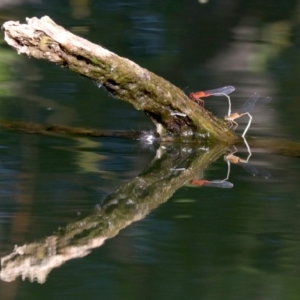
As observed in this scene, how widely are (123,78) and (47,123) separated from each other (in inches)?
24.1

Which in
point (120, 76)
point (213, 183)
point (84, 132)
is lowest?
point (84, 132)

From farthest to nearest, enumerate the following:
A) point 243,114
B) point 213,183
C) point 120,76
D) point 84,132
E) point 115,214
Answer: point 243,114 < point 84,132 < point 120,76 < point 213,183 < point 115,214

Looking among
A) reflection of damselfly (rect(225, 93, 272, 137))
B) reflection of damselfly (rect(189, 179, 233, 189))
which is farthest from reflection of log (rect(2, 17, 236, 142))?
reflection of damselfly (rect(189, 179, 233, 189))

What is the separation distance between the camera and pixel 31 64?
13.7 ft

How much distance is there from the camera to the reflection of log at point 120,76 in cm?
245

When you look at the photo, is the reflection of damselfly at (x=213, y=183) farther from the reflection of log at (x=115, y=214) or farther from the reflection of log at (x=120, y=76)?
the reflection of log at (x=120, y=76)

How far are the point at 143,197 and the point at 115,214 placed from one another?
0.19m

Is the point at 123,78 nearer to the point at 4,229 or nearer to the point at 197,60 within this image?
the point at 4,229

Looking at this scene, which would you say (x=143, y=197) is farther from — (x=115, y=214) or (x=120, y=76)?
(x=120, y=76)

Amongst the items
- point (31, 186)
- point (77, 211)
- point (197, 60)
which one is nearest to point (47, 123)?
point (31, 186)

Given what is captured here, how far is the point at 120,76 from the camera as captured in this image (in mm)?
2695

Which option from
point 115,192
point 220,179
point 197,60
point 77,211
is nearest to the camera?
point 77,211

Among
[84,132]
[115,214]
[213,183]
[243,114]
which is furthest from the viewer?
[243,114]

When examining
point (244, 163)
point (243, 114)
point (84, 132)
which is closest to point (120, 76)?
point (84, 132)
